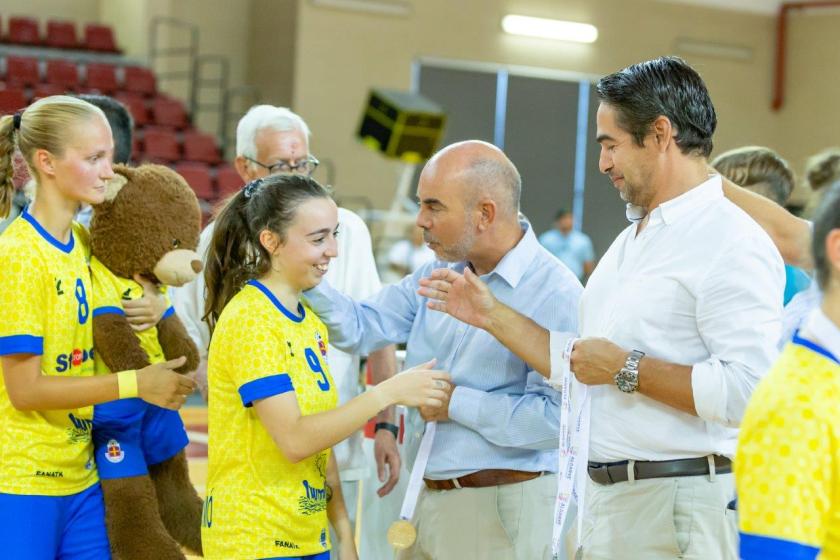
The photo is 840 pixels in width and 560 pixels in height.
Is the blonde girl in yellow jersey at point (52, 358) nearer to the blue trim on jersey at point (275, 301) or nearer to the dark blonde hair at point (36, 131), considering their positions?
the dark blonde hair at point (36, 131)

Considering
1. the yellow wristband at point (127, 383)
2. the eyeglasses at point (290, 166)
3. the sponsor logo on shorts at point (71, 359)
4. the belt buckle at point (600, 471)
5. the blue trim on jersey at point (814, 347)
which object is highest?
the eyeglasses at point (290, 166)

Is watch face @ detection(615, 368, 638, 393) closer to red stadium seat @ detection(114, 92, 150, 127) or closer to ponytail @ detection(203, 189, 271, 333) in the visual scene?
ponytail @ detection(203, 189, 271, 333)

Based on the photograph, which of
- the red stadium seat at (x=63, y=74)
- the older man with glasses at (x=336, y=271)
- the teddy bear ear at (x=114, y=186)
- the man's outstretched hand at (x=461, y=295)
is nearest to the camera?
the man's outstretched hand at (x=461, y=295)

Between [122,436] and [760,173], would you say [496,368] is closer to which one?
[122,436]

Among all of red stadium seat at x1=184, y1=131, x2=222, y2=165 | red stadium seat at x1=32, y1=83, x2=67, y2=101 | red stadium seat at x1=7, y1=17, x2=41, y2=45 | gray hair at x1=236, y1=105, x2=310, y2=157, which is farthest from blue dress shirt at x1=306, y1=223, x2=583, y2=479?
red stadium seat at x1=7, y1=17, x2=41, y2=45

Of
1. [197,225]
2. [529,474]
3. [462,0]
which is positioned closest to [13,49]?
[462,0]

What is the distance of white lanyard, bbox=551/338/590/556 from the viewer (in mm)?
2381

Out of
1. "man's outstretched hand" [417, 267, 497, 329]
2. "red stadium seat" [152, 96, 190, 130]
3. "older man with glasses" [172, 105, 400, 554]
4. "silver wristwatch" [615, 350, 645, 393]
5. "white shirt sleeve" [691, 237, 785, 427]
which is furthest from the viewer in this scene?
"red stadium seat" [152, 96, 190, 130]

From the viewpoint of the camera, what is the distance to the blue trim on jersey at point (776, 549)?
151 cm

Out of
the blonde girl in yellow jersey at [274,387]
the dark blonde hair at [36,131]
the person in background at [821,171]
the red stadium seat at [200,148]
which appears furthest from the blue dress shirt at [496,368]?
the red stadium seat at [200,148]

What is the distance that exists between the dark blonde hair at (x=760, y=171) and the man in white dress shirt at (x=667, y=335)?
1.12m

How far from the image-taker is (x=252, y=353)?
2439 mm

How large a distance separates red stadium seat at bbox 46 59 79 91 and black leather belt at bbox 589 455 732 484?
436 inches

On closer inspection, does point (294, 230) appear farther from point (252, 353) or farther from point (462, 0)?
point (462, 0)
